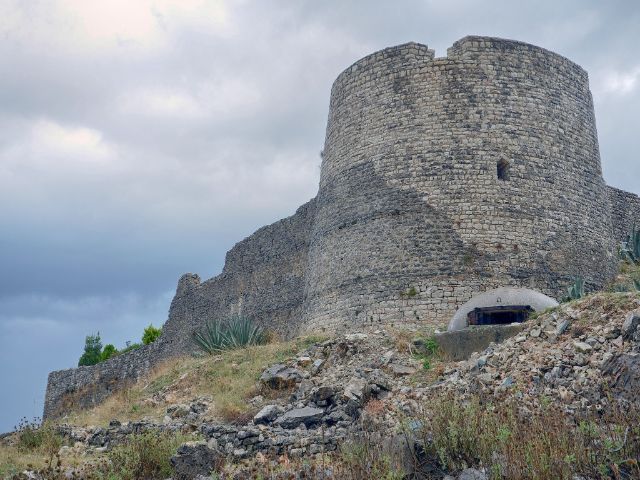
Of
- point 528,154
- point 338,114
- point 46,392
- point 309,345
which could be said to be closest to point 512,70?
point 528,154

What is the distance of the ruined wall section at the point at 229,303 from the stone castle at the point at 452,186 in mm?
3674

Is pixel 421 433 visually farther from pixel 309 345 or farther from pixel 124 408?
pixel 124 408

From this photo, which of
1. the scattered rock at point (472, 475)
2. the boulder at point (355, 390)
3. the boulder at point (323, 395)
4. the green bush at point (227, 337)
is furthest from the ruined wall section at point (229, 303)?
the scattered rock at point (472, 475)

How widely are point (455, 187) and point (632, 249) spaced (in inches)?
188

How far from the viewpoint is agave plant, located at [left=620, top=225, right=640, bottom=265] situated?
53.7 feet

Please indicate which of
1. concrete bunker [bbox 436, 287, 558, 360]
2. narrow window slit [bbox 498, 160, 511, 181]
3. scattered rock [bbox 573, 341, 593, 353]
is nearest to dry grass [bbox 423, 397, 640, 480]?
scattered rock [bbox 573, 341, 593, 353]

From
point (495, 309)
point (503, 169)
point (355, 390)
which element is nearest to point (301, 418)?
point (355, 390)

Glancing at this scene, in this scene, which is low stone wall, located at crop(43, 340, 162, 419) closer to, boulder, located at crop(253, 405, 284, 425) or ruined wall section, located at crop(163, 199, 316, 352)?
ruined wall section, located at crop(163, 199, 316, 352)

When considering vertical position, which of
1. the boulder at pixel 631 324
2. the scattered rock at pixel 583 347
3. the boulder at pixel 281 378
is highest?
the boulder at pixel 631 324

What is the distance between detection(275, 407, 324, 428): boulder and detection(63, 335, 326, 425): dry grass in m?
1.32

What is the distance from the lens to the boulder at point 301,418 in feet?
31.7

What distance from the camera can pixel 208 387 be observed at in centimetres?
1305

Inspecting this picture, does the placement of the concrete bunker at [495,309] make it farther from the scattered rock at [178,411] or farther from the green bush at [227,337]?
the green bush at [227,337]

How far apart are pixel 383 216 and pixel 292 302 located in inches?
225
